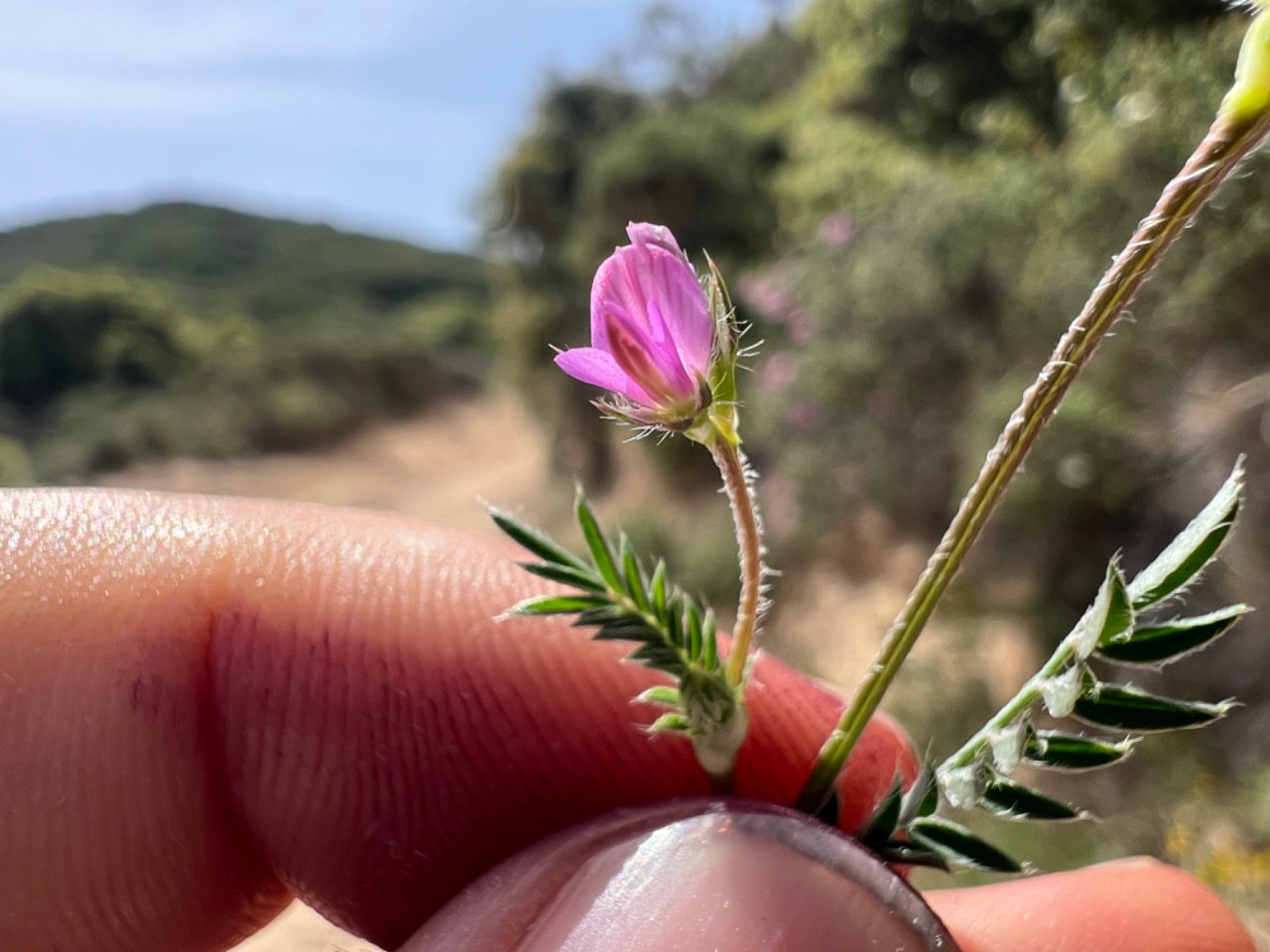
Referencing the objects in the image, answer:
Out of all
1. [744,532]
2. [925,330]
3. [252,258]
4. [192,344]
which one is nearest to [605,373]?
[744,532]

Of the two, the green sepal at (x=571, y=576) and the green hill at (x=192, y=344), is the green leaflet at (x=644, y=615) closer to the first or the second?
the green sepal at (x=571, y=576)

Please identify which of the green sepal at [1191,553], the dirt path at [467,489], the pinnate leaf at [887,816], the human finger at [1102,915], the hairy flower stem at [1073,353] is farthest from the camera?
the dirt path at [467,489]

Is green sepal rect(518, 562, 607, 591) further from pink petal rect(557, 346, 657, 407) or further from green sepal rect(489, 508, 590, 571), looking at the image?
pink petal rect(557, 346, 657, 407)

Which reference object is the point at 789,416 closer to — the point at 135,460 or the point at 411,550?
the point at 411,550

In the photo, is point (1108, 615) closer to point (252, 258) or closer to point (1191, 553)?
point (1191, 553)

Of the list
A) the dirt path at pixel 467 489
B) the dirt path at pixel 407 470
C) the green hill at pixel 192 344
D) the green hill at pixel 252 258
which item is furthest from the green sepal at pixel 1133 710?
the green hill at pixel 252 258

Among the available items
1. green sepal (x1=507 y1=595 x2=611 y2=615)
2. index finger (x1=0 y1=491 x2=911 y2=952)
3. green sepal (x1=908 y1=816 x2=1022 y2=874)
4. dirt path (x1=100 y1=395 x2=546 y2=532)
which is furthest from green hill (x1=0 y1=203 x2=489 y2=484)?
green sepal (x1=908 y1=816 x2=1022 y2=874)
